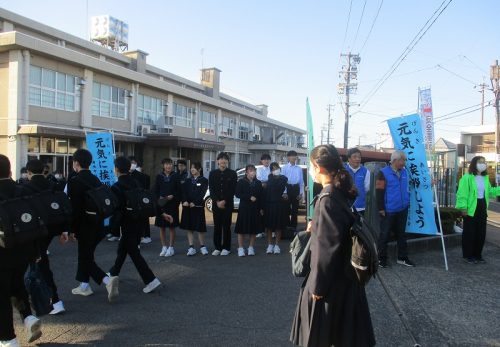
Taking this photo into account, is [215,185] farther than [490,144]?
No

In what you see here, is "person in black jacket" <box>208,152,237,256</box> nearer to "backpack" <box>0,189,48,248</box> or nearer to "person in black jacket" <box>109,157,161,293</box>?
"person in black jacket" <box>109,157,161,293</box>

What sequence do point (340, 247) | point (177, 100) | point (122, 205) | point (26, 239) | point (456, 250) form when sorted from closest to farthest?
point (340, 247), point (26, 239), point (122, 205), point (456, 250), point (177, 100)

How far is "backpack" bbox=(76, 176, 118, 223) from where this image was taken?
4.50 meters

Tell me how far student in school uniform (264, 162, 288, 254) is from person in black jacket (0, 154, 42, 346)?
4.60 metres

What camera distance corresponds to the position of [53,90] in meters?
20.0

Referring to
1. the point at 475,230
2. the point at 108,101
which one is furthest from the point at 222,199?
the point at 108,101

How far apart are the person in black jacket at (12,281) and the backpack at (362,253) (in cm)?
280

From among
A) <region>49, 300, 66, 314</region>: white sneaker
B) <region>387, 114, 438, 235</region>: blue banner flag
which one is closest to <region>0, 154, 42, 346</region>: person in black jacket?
<region>49, 300, 66, 314</region>: white sneaker

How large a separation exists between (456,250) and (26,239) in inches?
301

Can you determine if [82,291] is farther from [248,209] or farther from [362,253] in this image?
[362,253]

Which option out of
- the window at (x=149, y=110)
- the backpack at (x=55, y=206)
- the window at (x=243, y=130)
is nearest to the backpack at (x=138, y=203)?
the backpack at (x=55, y=206)

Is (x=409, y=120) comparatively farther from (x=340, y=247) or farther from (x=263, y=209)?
(x=340, y=247)

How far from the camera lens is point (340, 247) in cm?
248

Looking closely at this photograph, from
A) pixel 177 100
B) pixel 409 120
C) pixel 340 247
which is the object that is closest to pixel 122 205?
pixel 340 247
